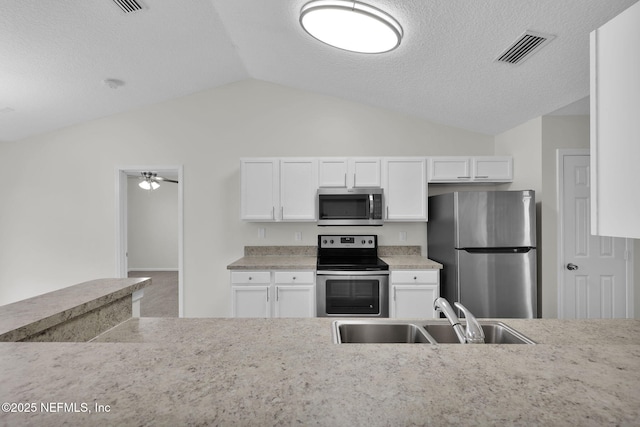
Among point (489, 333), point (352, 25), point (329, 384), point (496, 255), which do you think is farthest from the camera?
point (496, 255)

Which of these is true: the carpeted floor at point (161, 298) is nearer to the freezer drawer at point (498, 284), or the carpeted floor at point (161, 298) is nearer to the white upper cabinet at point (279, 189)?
the white upper cabinet at point (279, 189)

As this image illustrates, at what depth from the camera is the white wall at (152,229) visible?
791cm

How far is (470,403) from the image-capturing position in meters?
0.56

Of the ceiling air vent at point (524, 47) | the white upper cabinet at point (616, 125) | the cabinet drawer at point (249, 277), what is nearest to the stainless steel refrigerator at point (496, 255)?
the ceiling air vent at point (524, 47)

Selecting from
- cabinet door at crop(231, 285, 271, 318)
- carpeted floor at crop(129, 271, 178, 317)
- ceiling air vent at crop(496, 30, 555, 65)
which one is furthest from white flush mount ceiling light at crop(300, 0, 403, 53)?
carpeted floor at crop(129, 271, 178, 317)

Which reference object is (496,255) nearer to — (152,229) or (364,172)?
(364,172)

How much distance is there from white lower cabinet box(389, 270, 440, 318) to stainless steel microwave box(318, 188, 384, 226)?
63 centimetres

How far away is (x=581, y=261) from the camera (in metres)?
3.04

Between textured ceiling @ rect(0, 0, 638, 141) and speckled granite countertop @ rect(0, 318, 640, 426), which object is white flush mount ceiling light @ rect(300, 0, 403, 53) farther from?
speckled granite countertop @ rect(0, 318, 640, 426)

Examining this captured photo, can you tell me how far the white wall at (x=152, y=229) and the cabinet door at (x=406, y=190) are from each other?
6318mm

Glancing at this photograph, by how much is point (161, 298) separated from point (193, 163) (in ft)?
8.99

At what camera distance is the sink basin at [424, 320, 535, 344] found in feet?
4.32

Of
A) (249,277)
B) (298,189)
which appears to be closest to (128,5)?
(298,189)

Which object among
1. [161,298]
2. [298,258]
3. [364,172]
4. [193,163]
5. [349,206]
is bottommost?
[161,298]
